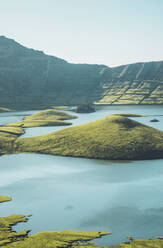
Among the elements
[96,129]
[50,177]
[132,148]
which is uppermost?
[96,129]

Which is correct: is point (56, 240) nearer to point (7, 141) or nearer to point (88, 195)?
point (88, 195)

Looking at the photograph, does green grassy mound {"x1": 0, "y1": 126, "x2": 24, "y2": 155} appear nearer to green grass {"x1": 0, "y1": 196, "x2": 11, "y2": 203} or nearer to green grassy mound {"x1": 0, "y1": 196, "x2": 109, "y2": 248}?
green grass {"x1": 0, "y1": 196, "x2": 11, "y2": 203}

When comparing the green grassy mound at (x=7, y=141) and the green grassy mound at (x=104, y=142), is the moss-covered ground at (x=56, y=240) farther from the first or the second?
the green grassy mound at (x=7, y=141)

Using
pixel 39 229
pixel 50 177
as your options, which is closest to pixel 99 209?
pixel 39 229

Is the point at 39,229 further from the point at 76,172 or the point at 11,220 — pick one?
the point at 76,172

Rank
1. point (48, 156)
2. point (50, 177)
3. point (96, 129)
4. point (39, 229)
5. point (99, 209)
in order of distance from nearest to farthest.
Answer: point (39, 229) < point (99, 209) < point (50, 177) < point (48, 156) < point (96, 129)

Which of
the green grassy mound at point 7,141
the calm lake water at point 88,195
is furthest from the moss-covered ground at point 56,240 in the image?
the green grassy mound at point 7,141

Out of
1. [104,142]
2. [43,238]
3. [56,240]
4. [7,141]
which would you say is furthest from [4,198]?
[7,141]
